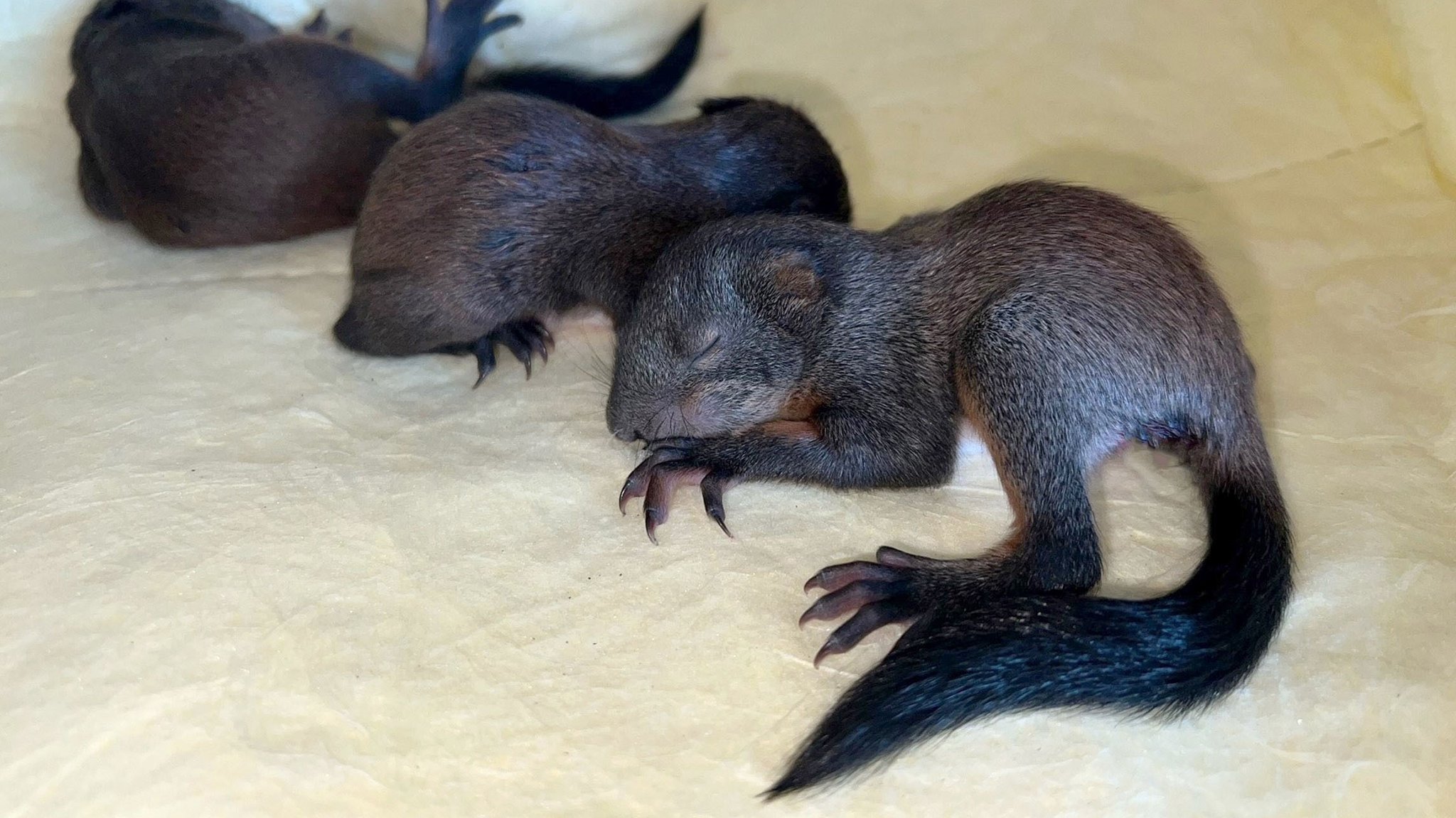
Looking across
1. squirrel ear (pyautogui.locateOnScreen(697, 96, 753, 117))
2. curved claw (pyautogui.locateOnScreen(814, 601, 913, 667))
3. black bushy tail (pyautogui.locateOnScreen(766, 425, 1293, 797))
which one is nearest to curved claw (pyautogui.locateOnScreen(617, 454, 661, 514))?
curved claw (pyautogui.locateOnScreen(814, 601, 913, 667))

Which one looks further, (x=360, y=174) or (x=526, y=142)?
(x=360, y=174)

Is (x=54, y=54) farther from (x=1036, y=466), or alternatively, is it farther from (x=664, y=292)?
(x=1036, y=466)

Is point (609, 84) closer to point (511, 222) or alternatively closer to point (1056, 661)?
point (511, 222)

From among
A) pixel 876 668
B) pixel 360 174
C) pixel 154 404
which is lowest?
pixel 154 404

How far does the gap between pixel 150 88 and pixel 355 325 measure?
1134mm

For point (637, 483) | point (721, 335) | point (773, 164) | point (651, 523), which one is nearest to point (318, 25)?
point (773, 164)

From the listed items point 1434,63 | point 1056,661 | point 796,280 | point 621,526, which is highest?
point 1434,63

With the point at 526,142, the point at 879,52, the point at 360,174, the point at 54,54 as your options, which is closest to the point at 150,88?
the point at 360,174

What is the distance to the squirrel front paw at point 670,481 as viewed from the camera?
2.64 metres

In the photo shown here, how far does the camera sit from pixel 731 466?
2719 millimetres

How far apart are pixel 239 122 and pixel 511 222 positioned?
1038 mm

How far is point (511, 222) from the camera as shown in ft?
10.2

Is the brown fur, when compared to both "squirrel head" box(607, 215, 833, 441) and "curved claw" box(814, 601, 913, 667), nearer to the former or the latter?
"squirrel head" box(607, 215, 833, 441)

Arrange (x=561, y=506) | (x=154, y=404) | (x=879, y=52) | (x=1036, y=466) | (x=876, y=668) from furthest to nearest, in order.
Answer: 1. (x=879, y=52)
2. (x=154, y=404)
3. (x=561, y=506)
4. (x=1036, y=466)
5. (x=876, y=668)
